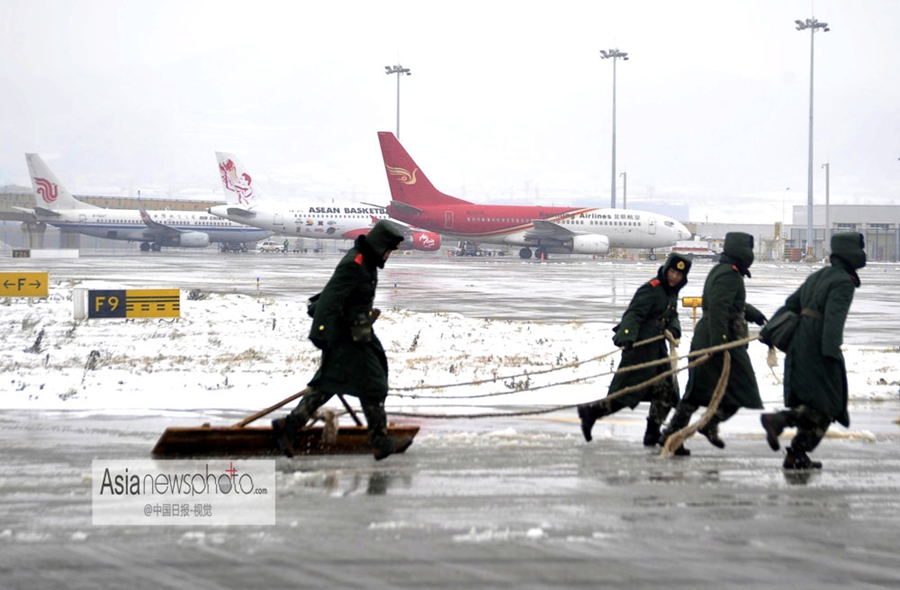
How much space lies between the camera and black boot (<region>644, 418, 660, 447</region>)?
26.1 ft

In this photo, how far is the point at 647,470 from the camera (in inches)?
277

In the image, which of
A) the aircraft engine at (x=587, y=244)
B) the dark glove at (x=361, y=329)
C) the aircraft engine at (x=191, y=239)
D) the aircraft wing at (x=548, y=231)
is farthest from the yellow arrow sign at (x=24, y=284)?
the aircraft engine at (x=191, y=239)

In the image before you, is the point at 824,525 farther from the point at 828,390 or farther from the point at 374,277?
the point at 374,277

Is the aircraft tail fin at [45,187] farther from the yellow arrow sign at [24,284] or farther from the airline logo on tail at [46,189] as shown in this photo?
the yellow arrow sign at [24,284]

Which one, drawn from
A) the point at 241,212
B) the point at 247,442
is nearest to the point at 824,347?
the point at 247,442


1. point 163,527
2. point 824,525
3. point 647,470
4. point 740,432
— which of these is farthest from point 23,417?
point 824,525

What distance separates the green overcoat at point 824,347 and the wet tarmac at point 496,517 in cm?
52

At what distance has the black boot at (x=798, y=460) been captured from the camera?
704 cm

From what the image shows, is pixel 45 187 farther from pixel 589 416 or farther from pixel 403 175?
pixel 589 416

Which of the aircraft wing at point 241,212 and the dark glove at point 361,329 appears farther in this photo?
the aircraft wing at point 241,212

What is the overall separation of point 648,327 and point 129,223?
70000 millimetres

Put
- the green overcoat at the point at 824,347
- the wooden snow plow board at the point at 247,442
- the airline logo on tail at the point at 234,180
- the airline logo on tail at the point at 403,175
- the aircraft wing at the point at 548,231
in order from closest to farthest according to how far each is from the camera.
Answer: the green overcoat at the point at 824,347 → the wooden snow plow board at the point at 247,442 → the airline logo on tail at the point at 403,175 → the aircraft wing at the point at 548,231 → the airline logo on tail at the point at 234,180

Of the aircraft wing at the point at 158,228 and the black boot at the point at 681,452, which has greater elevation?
the aircraft wing at the point at 158,228

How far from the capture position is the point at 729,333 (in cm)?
776
